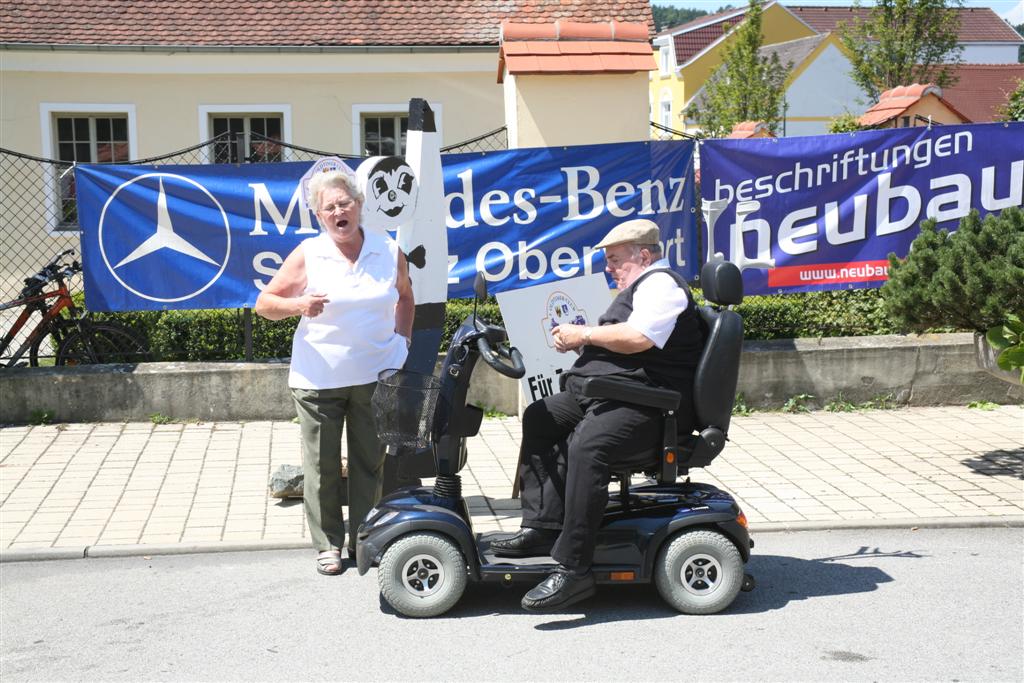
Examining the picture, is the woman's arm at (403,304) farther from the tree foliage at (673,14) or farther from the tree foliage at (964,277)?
the tree foliage at (673,14)

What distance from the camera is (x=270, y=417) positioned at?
9.11 m

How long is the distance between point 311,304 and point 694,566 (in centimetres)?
215

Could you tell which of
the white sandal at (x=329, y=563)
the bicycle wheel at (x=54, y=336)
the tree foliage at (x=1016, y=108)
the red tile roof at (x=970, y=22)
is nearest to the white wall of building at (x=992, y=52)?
the red tile roof at (x=970, y=22)

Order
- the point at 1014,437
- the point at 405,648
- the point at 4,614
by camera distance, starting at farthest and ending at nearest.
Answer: the point at 1014,437 < the point at 4,614 < the point at 405,648

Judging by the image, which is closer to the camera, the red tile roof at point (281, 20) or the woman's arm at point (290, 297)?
the woman's arm at point (290, 297)

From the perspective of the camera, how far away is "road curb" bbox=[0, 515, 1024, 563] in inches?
236

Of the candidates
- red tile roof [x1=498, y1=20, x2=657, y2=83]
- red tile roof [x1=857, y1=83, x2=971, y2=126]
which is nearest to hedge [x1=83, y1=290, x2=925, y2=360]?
red tile roof [x1=498, y1=20, x2=657, y2=83]

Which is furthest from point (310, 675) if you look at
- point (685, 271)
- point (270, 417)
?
point (685, 271)

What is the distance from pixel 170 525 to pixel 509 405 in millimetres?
3437

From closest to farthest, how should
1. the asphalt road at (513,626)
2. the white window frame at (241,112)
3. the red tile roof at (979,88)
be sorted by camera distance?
the asphalt road at (513,626), the white window frame at (241,112), the red tile roof at (979,88)

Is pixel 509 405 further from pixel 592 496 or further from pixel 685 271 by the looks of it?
pixel 592 496

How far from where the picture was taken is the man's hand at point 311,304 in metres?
5.46

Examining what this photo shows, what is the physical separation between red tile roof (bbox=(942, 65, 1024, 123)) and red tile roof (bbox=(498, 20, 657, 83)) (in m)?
41.5

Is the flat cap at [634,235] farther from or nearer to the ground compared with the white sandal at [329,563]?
farther from the ground
